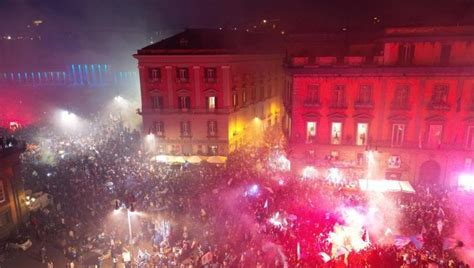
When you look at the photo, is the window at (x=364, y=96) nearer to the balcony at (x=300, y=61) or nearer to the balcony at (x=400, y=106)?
the balcony at (x=400, y=106)

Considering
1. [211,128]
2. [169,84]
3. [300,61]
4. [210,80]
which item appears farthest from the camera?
[211,128]

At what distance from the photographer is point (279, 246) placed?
19.6 m

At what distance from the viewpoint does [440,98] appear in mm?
28719

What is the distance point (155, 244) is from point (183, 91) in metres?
20.3

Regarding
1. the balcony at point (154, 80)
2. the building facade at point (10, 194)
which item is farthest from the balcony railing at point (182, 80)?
the building facade at point (10, 194)

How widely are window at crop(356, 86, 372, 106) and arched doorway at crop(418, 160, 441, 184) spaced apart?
7052mm

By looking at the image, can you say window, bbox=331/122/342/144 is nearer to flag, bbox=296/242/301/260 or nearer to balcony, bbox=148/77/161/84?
flag, bbox=296/242/301/260

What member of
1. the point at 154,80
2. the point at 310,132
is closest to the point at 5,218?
the point at 154,80

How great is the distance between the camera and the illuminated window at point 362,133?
30.6 m

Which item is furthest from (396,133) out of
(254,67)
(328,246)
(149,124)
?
(149,124)

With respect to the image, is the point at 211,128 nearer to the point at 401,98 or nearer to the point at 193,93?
the point at 193,93

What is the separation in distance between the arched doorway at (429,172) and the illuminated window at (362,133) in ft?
16.9

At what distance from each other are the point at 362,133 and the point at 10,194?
90.2 feet

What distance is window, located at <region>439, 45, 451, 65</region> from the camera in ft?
93.3
